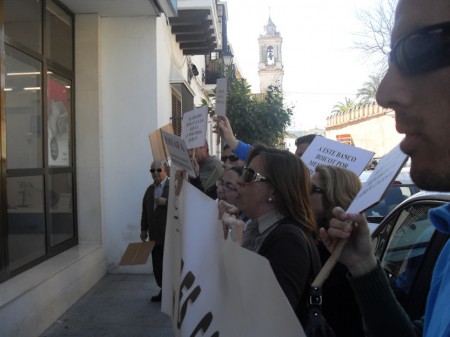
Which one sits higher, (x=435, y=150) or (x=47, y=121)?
(x=47, y=121)

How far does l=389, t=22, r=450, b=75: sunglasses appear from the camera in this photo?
88cm

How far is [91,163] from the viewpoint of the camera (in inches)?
271

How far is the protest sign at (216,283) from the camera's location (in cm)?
125

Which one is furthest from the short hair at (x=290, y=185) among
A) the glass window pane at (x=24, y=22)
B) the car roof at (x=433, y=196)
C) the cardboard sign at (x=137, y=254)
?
the glass window pane at (x=24, y=22)

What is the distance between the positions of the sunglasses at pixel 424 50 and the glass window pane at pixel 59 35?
18.9 feet

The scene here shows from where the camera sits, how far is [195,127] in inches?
123

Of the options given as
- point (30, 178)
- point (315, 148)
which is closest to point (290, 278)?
point (315, 148)

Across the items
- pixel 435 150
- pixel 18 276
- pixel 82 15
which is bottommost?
pixel 18 276

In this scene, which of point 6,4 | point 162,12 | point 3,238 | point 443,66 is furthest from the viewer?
point 162,12

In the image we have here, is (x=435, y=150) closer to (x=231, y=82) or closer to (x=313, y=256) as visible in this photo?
(x=313, y=256)

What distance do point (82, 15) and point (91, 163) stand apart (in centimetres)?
228

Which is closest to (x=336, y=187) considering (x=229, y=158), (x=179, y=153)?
(x=179, y=153)

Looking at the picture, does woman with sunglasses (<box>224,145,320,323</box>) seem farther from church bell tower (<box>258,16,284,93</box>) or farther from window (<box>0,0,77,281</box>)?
church bell tower (<box>258,16,284,93</box>)

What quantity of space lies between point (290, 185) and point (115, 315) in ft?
12.8
